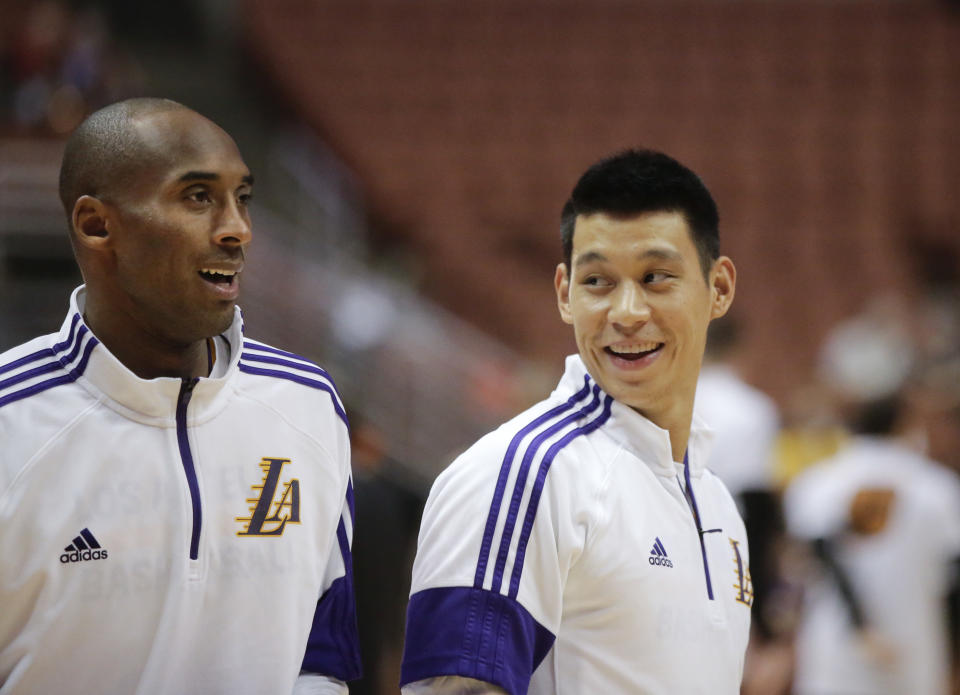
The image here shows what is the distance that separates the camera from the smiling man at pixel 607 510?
2025mm

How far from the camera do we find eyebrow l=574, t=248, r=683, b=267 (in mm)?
2297

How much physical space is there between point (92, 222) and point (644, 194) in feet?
3.35

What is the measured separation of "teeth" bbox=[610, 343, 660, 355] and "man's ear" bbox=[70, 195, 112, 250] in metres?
0.97

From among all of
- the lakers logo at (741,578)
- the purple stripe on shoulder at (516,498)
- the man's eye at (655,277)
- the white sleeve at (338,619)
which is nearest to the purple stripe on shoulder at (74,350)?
the white sleeve at (338,619)

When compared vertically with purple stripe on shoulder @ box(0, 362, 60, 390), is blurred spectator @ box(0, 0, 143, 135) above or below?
above

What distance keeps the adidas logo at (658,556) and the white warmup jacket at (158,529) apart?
1.93 feet

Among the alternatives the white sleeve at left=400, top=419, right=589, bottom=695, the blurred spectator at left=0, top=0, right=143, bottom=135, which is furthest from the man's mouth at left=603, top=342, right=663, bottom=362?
the blurred spectator at left=0, top=0, right=143, bottom=135

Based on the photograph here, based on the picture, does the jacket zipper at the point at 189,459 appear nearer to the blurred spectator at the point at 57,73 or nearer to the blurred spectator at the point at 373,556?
the blurred spectator at the point at 373,556

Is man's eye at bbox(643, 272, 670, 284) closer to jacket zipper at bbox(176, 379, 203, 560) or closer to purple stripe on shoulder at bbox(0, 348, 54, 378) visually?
jacket zipper at bbox(176, 379, 203, 560)

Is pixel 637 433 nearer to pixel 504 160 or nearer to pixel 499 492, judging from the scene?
pixel 499 492

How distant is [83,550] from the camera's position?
1937 millimetres

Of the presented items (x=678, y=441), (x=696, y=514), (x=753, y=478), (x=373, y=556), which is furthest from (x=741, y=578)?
(x=753, y=478)

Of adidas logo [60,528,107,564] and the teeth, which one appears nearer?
adidas logo [60,528,107,564]

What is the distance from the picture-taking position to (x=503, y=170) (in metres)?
13.4
